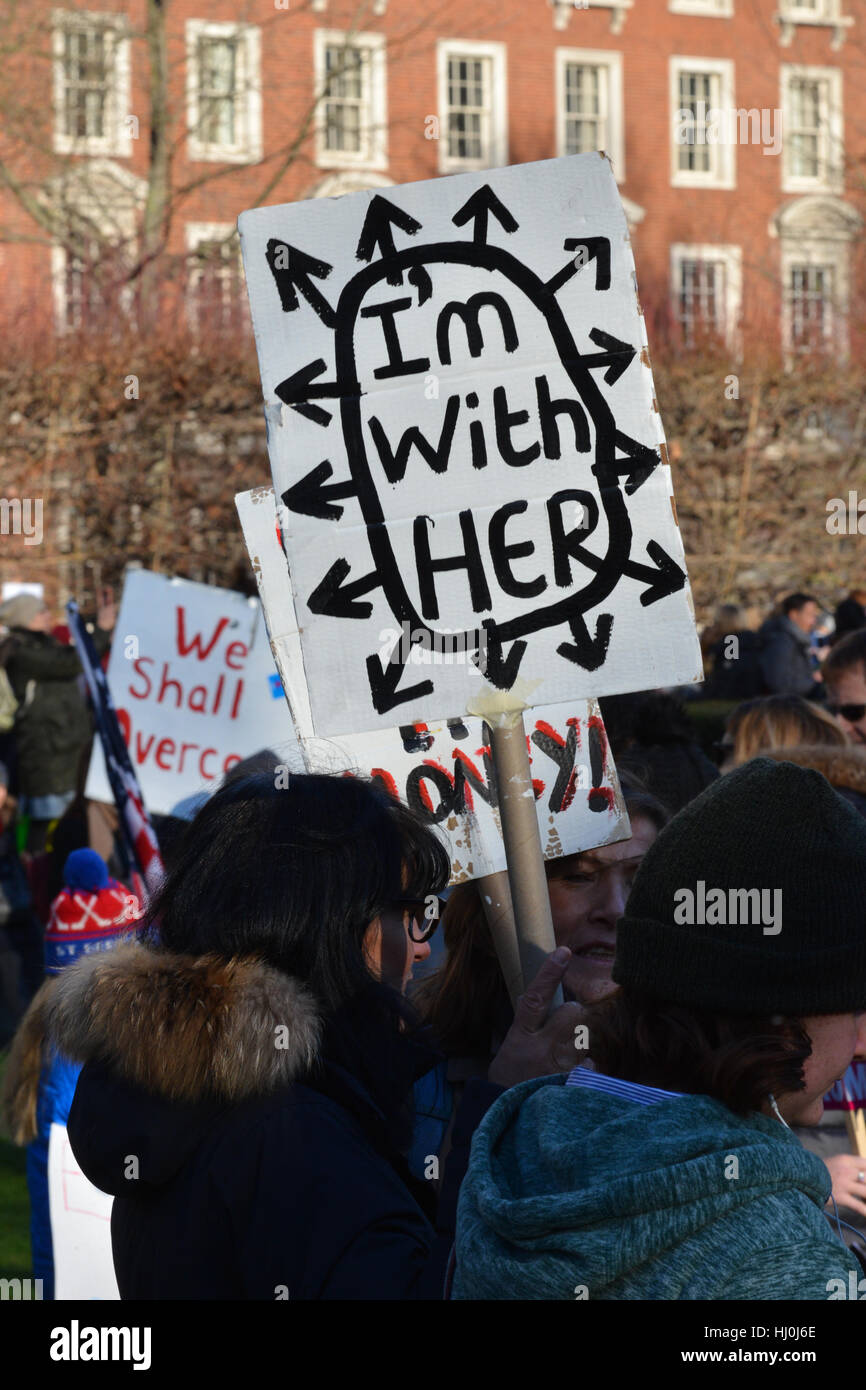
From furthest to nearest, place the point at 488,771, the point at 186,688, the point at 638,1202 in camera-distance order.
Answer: the point at 186,688
the point at 488,771
the point at 638,1202

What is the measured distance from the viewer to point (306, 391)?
262 cm

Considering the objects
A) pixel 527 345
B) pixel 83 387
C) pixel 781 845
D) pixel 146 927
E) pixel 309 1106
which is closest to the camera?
pixel 781 845

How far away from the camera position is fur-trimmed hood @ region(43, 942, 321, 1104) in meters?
1.88

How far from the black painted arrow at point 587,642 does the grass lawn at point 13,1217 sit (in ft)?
10.2

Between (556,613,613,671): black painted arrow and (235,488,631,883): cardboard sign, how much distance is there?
339mm

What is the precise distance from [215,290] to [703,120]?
1335 centimetres

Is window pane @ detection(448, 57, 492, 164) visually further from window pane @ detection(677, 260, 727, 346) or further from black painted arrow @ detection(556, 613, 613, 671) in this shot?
black painted arrow @ detection(556, 613, 613, 671)

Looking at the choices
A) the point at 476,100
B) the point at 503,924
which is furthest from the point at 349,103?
the point at 503,924

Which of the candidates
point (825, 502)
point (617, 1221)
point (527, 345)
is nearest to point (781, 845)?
point (617, 1221)

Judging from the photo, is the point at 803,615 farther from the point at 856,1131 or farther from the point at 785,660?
the point at 856,1131

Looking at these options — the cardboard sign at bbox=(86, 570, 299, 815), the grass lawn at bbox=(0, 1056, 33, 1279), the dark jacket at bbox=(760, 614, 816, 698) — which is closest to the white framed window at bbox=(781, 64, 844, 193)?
the dark jacket at bbox=(760, 614, 816, 698)
